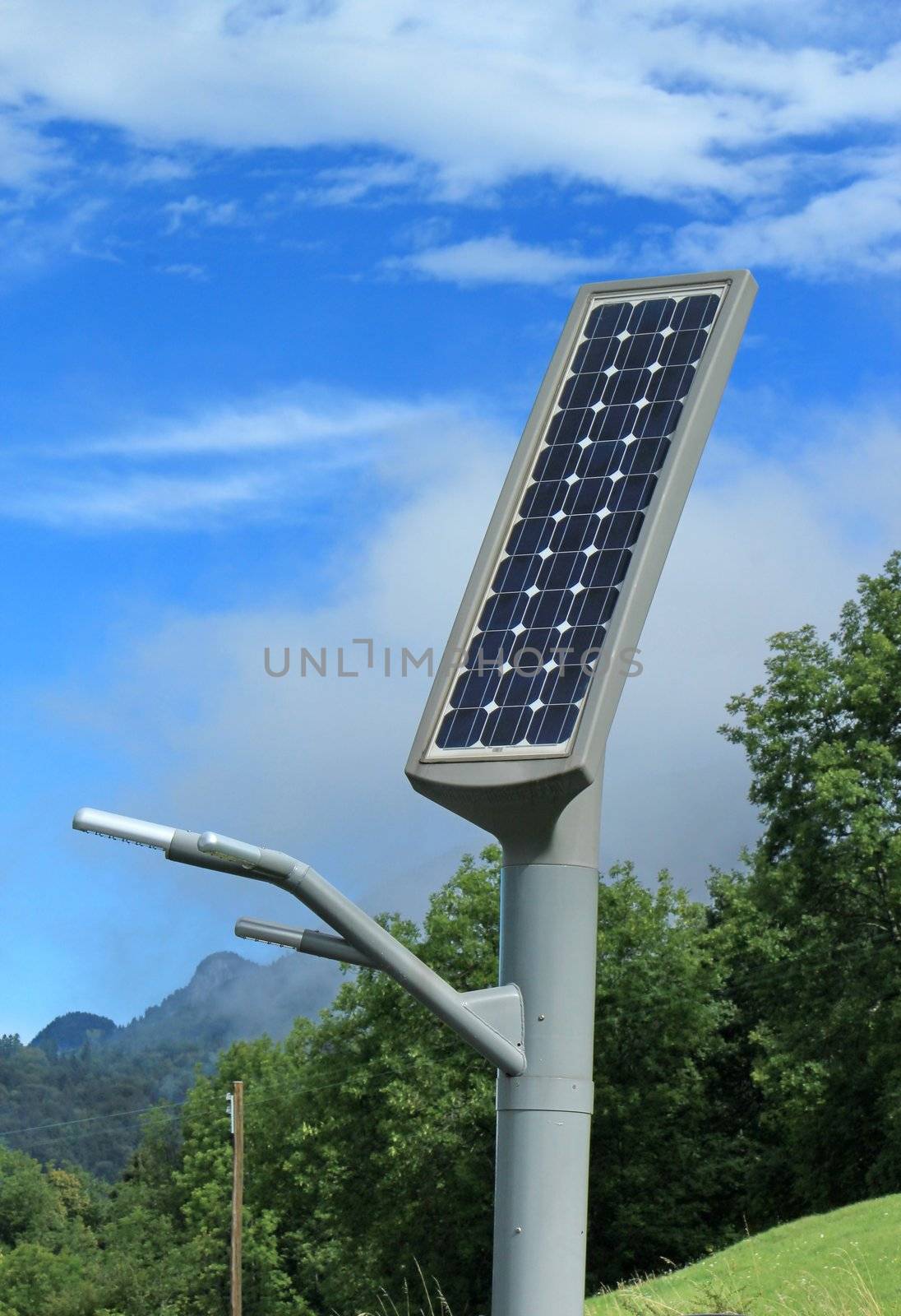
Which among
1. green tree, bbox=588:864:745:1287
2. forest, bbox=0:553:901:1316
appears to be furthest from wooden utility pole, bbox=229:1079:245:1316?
green tree, bbox=588:864:745:1287

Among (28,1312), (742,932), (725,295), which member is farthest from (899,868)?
(28,1312)

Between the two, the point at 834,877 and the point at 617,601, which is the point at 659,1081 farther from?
the point at 617,601

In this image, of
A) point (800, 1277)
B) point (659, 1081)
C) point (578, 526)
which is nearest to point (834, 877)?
point (659, 1081)

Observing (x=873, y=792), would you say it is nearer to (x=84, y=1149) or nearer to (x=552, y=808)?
(x=552, y=808)

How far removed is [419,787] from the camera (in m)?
5.77

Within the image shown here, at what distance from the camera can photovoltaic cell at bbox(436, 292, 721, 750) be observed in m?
5.71

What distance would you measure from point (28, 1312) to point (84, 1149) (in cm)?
7320

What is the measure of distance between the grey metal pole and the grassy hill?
3.08 m

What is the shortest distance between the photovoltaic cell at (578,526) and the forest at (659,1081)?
29625 millimetres

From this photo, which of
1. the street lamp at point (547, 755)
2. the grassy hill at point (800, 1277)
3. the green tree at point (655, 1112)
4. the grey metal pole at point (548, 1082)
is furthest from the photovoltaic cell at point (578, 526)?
the green tree at point (655, 1112)

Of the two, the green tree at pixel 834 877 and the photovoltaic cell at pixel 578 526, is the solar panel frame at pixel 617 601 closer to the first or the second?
the photovoltaic cell at pixel 578 526

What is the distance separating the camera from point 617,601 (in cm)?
568

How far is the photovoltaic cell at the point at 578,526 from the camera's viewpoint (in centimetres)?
571

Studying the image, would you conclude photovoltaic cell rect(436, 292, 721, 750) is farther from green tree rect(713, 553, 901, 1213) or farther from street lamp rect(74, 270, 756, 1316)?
green tree rect(713, 553, 901, 1213)
